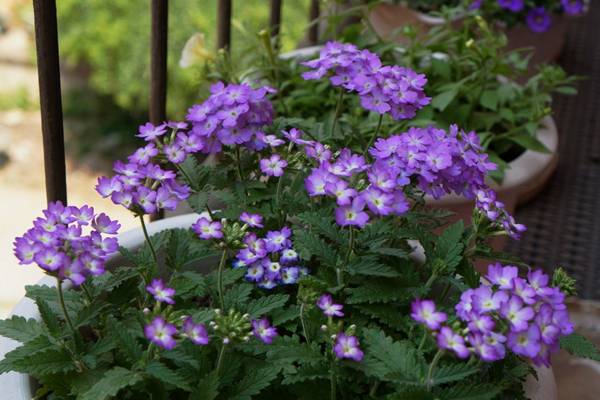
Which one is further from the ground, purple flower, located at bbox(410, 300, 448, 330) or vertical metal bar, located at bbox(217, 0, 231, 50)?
vertical metal bar, located at bbox(217, 0, 231, 50)

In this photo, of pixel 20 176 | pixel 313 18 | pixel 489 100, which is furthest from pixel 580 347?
pixel 20 176

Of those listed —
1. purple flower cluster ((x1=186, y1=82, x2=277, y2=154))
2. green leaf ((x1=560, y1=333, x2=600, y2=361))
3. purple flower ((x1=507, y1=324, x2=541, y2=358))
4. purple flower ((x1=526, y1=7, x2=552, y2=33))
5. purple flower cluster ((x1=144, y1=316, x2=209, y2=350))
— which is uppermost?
purple flower ((x1=526, y1=7, x2=552, y2=33))

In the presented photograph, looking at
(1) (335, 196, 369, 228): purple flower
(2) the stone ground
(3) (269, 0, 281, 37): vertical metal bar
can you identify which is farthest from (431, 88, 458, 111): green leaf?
(2) the stone ground

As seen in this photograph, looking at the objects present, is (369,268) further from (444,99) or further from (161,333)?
(444,99)

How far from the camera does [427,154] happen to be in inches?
32.8

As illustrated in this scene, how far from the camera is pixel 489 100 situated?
1.45 m

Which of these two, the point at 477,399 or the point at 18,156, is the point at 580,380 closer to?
the point at 477,399

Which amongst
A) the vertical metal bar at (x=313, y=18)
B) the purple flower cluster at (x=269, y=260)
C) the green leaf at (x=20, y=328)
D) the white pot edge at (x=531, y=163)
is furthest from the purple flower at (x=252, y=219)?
the vertical metal bar at (x=313, y=18)

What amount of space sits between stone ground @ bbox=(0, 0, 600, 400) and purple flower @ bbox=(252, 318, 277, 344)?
7.25 feet

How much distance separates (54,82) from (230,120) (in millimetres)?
191

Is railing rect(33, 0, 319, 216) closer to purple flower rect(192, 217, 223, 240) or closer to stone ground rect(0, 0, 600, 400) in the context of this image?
purple flower rect(192, 217, 223, 240)

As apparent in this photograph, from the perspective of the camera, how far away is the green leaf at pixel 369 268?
81 cm

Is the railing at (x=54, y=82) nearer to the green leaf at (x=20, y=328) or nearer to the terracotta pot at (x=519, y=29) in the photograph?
the green leaf at (x=20, y=328)

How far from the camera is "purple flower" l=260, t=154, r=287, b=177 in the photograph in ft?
2.89
